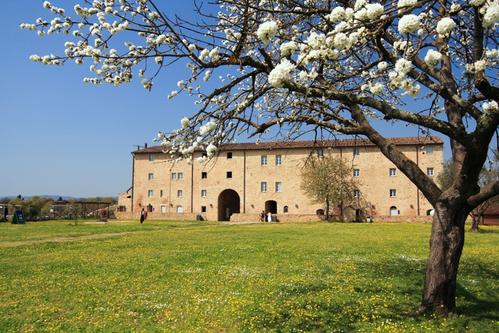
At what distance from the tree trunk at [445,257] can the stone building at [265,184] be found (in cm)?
3735

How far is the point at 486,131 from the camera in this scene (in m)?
5.48

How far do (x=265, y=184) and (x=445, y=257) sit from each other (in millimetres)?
44251

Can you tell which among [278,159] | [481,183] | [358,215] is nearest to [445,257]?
[481,183]

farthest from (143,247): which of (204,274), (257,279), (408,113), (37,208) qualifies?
(37,208)

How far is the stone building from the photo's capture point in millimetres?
46062

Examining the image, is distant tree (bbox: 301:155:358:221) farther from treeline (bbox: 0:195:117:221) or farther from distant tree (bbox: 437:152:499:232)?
treeline (bbox: 0:195:117:221)

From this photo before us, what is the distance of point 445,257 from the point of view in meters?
6.46

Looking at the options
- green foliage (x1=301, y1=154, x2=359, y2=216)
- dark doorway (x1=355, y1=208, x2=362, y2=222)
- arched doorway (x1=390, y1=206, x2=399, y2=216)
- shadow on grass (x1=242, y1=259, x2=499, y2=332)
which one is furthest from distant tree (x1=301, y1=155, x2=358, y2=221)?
shadow on grass (x1=242, y1=259, x2=499, y2=332)

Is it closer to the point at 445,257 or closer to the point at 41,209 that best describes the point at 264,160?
the point at 41,209

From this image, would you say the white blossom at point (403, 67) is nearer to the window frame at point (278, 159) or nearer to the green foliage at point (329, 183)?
the green foliage at point (329, 183)

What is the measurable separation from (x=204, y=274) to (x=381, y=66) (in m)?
7.13

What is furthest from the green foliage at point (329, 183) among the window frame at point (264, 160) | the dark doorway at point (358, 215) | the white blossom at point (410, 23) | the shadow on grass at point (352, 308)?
the white blossom at point (410, 23)

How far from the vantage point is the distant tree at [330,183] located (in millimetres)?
43594

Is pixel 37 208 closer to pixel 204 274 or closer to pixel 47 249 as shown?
pixel 47 249
